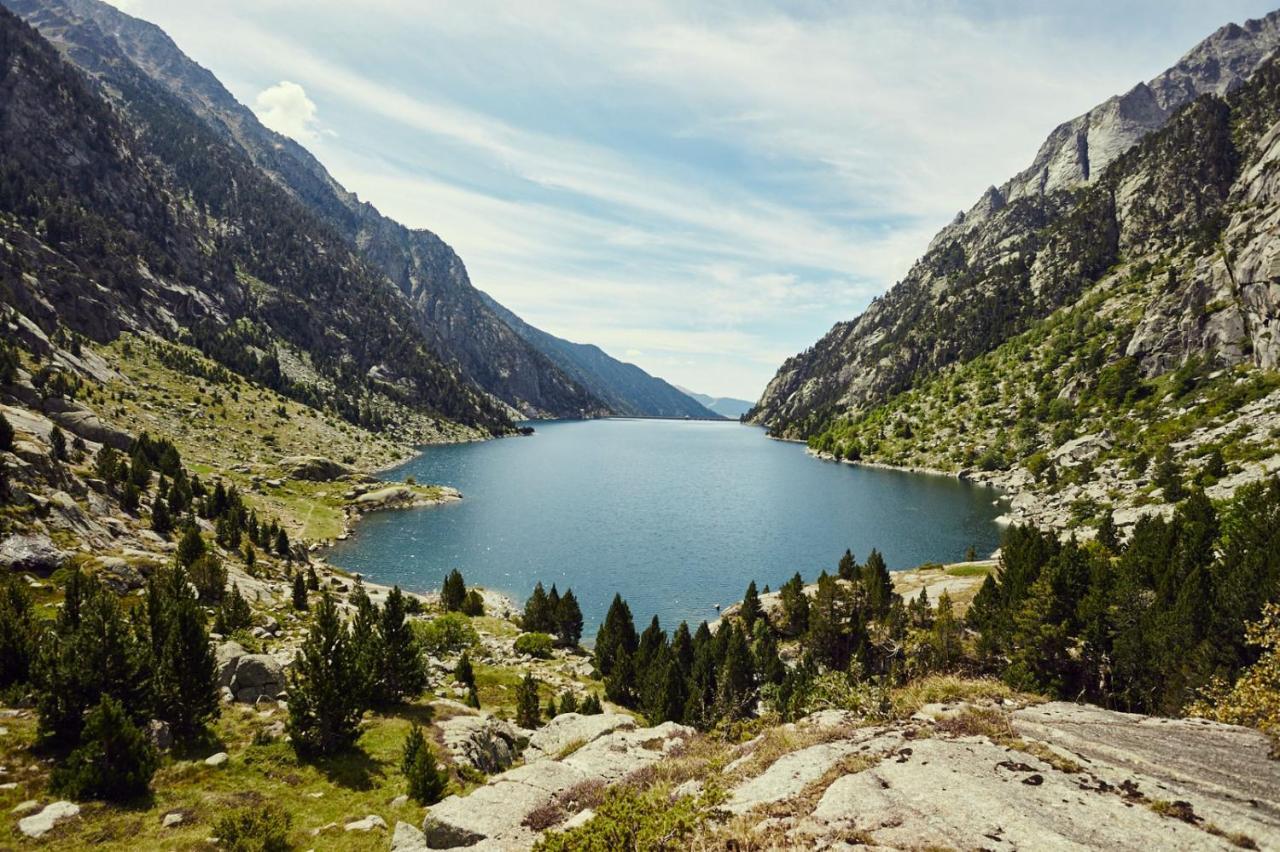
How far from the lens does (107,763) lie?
62.5 ft

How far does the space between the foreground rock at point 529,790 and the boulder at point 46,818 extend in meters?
10.5

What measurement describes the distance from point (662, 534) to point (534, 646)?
48.3m

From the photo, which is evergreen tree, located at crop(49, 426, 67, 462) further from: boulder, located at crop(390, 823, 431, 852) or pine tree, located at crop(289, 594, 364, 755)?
boulder, located at crop(390, 823, 431, 852)

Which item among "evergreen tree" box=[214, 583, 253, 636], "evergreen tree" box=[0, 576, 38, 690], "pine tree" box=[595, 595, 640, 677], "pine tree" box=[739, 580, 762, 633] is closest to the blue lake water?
"pine tree" box=[739, 580, 762, 633]

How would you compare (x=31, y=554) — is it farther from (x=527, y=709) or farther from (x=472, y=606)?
(x=472, y=606)

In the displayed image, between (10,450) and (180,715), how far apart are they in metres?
40.2

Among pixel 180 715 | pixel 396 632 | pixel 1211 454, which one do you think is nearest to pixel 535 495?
pixel 396 632

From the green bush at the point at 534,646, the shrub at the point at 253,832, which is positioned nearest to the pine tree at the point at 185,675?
the shrub at the point at 253,832

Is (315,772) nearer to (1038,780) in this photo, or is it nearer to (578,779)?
(578,779)

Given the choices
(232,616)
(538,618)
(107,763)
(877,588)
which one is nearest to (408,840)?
(107,763)

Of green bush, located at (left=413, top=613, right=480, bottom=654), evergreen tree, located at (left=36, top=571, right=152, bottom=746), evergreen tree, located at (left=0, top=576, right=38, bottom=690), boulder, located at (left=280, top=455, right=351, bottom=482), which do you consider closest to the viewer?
evergreen tree, located at (left=36, top=571, right=152, bottom=746)

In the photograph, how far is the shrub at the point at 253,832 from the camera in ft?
55.8

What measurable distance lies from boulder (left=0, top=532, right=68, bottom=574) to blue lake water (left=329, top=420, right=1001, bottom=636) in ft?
133

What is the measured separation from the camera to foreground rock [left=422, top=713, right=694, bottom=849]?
1552 centimetres
